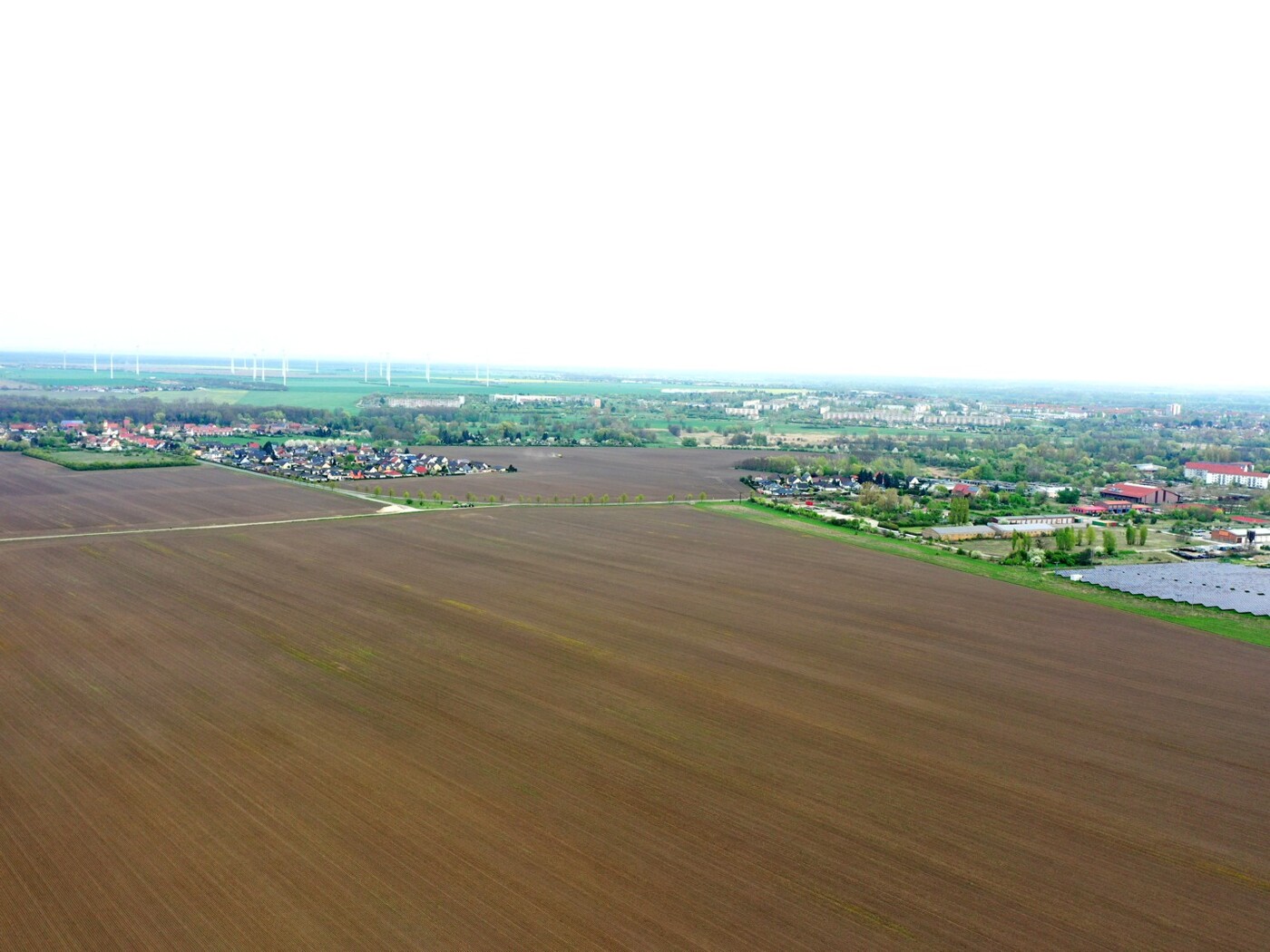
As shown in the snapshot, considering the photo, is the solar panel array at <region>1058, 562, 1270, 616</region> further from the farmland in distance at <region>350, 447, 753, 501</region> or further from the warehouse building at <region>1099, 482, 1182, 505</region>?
the farmland in distance at <region>350, 447, 753, 501</region>

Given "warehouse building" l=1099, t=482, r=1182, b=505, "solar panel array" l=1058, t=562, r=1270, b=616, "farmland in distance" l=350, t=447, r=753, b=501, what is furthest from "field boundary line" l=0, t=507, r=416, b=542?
"warehouse building" l=1099, t=482, r=1182, b=505

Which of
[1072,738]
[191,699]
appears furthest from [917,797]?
[191,699]

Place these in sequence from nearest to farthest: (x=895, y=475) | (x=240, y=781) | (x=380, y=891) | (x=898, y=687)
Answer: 1. (x=380, y=891)
2. (x=240, y=781)
3. (x=898, y=687)
4. (x=895, y=475)

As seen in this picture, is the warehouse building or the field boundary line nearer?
the field boundary line

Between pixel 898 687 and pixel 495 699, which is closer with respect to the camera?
pixel 495 699

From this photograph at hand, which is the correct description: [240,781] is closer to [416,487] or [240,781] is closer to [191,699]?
[191,699]

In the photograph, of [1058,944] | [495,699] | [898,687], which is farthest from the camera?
[898,687]
